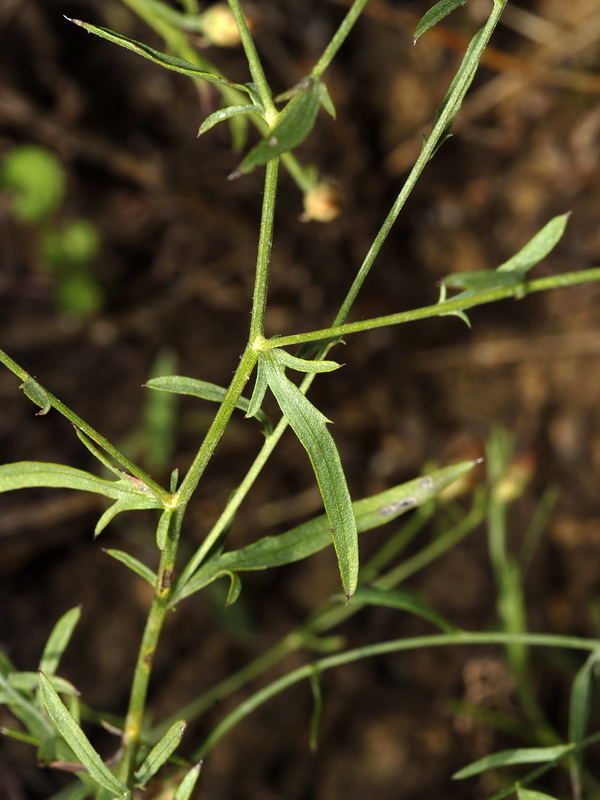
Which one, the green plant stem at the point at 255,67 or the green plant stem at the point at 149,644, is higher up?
the green plant stem at the point at 255,67

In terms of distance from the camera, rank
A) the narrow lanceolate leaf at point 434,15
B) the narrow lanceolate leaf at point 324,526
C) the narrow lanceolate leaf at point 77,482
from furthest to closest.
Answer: the narrow lanceolate leaf at point 324,526 < the narrow lanceolate leaf at point 77,482 < the narrow lanceolate leaf at point 434,15

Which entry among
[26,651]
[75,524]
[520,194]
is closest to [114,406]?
[75,524]

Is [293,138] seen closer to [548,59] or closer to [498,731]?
[498,731]

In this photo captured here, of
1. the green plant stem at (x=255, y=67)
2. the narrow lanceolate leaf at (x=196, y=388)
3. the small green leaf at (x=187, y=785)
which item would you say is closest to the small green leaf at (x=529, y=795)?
the small green leaf at (x=187, y=785)

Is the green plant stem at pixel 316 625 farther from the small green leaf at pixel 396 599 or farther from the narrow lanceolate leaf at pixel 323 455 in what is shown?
the narrow lanceolate leaf at pixel 323 455

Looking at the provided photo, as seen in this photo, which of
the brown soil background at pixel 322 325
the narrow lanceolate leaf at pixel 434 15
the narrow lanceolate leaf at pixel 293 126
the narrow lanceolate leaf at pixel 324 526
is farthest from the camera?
the brown soil background at pixel 322 325

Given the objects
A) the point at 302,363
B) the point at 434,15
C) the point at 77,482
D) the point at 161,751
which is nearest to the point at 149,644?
the point at 161,751

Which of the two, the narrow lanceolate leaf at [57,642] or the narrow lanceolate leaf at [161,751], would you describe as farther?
the narrow lanceolate leaf at [57,642]
